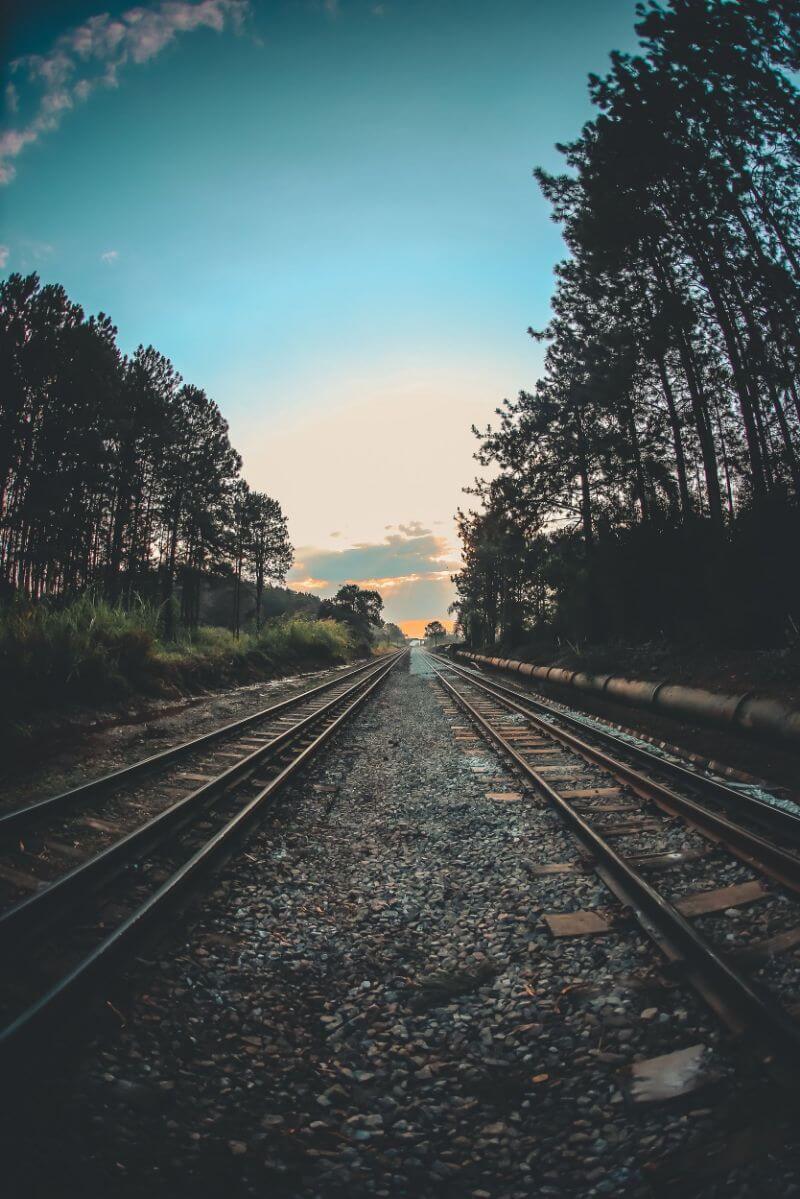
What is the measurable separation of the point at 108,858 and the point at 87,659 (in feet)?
22.9

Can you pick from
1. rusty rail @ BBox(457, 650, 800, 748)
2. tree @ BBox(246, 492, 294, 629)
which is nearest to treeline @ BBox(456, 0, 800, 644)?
rusty rail @ BBox(457, 650, 800, 748)

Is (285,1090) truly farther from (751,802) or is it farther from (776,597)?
(776,597)

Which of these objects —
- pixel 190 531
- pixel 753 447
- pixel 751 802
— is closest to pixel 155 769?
pixel 751 802

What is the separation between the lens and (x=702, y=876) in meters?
3.73

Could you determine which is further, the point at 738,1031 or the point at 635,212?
the point at 635,212

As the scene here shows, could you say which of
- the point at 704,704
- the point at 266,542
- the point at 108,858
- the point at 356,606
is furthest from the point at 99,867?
the point at 356,606

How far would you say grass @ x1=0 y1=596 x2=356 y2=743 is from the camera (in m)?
8.22

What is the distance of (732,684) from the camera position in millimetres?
8625

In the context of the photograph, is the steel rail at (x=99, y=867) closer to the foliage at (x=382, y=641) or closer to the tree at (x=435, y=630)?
the foliage at (x=382, y=641)

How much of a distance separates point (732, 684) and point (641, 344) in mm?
10053

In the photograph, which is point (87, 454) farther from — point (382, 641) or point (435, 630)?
point (435, 630)

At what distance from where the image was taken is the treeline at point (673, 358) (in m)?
9.57

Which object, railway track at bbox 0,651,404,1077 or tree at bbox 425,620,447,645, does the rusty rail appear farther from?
tree at bbox 425,620,447,645

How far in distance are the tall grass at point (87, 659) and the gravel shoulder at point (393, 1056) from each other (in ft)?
20.4
